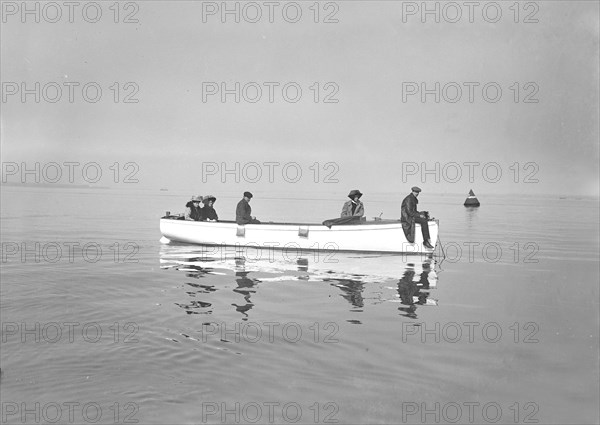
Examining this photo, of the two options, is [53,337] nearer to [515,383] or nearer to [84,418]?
[84,418]

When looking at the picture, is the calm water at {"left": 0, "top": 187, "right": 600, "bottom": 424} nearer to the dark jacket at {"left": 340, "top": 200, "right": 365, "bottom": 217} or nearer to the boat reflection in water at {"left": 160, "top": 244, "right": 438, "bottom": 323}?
the boat reflection in water at {"left": 160, "top": 244, "right": 438, "bottom": 323}

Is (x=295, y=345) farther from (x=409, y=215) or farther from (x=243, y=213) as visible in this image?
(x=243, y=213)

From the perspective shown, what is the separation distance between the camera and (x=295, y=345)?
9727 millimetres

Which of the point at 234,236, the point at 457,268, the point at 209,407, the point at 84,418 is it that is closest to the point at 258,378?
the point at 209,407

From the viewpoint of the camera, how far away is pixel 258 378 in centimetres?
796

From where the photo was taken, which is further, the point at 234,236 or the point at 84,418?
the point at 234,236

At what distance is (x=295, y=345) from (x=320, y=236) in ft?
47.7

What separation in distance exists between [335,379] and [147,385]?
275 cm

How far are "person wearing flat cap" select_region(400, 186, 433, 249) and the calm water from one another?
132 inches

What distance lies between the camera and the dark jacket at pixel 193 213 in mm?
26891

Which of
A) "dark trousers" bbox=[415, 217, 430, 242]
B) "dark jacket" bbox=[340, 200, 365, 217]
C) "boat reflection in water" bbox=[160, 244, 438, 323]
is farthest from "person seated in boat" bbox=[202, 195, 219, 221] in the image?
"dark trousers" bbox=[415, 217, 430, 242]

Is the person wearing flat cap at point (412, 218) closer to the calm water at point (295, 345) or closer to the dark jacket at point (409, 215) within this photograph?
the dark jacket at point (409, 215)

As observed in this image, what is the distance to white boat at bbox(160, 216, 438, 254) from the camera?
23.5 meters

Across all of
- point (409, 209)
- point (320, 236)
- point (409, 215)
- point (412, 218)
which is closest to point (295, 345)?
point (409, 209)
